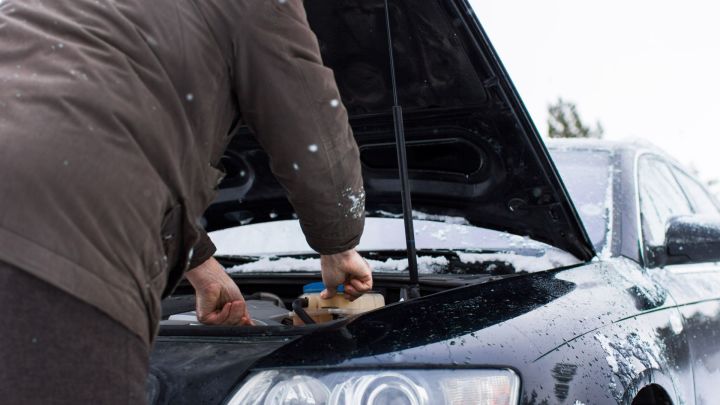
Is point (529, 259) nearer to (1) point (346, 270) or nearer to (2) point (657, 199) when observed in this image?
(2) point (657, 199)

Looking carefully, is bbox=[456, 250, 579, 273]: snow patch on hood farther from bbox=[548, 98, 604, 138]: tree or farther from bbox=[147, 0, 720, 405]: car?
bbox=[548, 98, 604, 138]: tree

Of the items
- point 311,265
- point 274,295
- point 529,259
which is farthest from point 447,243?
point 274,295

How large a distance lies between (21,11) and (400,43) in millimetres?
1175

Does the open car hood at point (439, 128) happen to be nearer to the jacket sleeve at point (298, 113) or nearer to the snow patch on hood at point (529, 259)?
the snow patch on hood at point (529, 259)

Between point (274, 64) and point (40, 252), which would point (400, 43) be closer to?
point (274, 64)

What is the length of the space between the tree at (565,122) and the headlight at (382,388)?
1597 cm

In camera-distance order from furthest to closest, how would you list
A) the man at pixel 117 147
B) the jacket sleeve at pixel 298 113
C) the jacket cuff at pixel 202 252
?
the jacket cuff at pixel 202 252 → the jacket sleeve at pixel 298 113 → the man at pixel 117 147

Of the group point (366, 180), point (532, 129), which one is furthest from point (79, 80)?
point (366, 180)

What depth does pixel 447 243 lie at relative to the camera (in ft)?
8.61

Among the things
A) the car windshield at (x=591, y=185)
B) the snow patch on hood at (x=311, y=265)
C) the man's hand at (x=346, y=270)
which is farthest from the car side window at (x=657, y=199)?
the man's hand at (x=346, y=270)

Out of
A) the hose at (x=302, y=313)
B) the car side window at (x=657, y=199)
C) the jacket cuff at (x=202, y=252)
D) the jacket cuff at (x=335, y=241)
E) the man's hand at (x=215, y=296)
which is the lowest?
the hose at (x=302, y=313)

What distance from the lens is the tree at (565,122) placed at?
658 inches

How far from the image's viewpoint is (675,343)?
202 cm

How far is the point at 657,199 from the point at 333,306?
1.34 m
